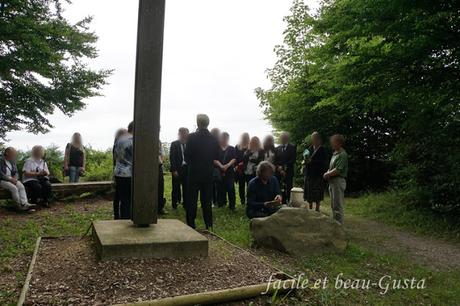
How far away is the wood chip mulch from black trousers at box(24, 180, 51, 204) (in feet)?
16.2

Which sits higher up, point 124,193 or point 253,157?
point 253,157

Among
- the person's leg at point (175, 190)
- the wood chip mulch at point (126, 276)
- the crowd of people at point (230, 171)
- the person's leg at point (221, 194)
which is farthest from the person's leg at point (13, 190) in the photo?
the person's leg at point (221, 194)

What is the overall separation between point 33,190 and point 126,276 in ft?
21.9

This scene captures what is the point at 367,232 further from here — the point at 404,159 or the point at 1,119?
the point at 1,119

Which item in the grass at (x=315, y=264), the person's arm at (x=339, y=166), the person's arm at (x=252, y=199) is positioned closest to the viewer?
the grass at (x=315, y=264)

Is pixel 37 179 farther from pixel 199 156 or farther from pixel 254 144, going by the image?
pixel 254 144

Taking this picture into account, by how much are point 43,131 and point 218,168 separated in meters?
8.21

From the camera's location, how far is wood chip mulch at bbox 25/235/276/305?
396cm

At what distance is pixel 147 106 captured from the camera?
550 cm

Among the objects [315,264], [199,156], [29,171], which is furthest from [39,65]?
[315,264]

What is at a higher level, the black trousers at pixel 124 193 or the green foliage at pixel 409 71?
the green foliage at pixel 409 71

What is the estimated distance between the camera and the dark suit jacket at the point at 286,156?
9.66 meters

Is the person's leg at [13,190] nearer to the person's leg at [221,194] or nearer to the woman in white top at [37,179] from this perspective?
the woman in white top at [37,179]

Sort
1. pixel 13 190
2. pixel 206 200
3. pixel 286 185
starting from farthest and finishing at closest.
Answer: pixel 286 185
pixel 13 190
pixel 206 200
